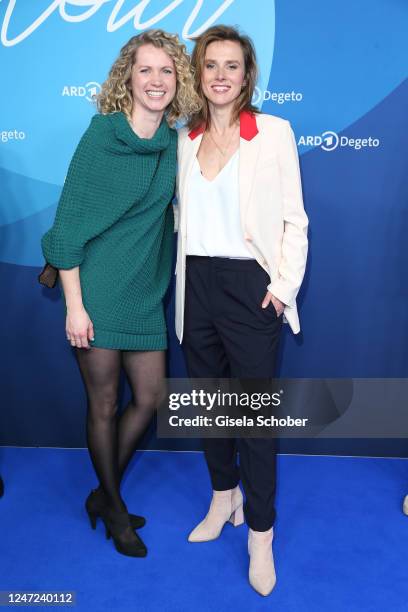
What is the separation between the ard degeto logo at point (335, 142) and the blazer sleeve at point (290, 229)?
575 mm

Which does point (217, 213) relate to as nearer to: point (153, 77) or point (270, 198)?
point (270, 198)

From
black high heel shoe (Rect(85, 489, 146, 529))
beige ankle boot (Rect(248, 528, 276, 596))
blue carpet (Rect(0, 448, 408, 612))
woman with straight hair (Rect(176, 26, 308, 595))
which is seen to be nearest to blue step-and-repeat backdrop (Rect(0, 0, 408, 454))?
blue carpet (Rect(0, 448, 408, 612))

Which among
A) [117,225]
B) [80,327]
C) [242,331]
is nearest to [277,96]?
[117,225]

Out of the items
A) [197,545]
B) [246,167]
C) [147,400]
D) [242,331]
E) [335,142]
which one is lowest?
[197,545]

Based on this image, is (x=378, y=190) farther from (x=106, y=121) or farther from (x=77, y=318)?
(x=77, y=318)

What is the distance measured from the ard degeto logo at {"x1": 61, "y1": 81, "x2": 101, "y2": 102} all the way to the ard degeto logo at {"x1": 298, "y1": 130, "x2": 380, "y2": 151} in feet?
2.94

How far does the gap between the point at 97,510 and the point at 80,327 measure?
816mm

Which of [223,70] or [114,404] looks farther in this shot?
[114,404]

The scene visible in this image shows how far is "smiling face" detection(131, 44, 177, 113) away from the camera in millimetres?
1876

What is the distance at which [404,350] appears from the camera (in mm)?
2746

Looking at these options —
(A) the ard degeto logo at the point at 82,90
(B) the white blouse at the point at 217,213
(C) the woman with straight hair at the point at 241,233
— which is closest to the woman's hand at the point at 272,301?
(C) the woman with straight hair at the point at 241,233

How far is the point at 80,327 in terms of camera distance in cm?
200

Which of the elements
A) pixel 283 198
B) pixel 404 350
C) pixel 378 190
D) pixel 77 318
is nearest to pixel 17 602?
pixel 77 318

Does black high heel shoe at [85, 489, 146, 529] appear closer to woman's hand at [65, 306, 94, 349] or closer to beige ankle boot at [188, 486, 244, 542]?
beige ankle boot at [188, 486, 244, 542]
